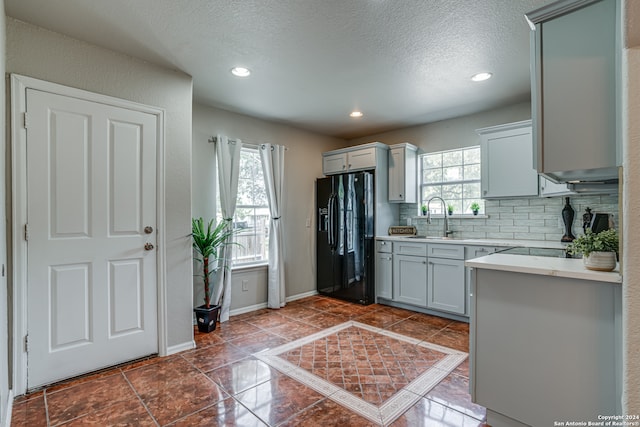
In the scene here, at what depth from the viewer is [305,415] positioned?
74.8 inches

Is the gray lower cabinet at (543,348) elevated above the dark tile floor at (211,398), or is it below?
above

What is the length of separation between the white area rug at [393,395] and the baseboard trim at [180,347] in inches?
24.1

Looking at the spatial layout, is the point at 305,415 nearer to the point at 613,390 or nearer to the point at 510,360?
the point at 510,360

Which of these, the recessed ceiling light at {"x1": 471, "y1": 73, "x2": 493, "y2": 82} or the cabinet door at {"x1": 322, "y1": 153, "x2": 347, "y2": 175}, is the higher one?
the recessed ceiling light at {"x1": 471, "y1": 73, "x2": 493, "y2": 82}

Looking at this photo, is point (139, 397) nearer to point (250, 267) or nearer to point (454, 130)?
point (250, 267)

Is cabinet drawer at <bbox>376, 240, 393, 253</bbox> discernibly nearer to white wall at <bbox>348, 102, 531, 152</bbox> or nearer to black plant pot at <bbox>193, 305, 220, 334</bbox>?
white wall at <bbox>348, 102, 531, 152</bbox>

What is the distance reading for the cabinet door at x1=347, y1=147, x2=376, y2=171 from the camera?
4.39 metres

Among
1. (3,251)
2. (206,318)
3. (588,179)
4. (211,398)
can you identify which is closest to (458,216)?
(588,179)

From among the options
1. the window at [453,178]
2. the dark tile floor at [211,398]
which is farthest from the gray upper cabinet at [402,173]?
the dark tile floor at [211,398]

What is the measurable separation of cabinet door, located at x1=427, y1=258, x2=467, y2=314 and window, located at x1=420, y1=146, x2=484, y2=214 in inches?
35.5

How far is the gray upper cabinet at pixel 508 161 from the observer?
338 centimetres

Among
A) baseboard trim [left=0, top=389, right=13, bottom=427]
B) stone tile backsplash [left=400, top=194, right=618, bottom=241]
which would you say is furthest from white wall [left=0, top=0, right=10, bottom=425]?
stone tile backsplash [left=400, top=194, right=618, bottom=241]

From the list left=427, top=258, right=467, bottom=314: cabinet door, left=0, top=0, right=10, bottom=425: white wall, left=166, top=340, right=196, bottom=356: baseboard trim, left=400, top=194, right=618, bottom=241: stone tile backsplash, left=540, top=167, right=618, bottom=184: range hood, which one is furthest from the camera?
left=427, top=258, right=467, bottom=314: cabinet door

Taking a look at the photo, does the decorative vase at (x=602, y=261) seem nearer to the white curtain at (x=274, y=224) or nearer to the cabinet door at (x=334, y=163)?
the white curtain at (x=274, y=224)
